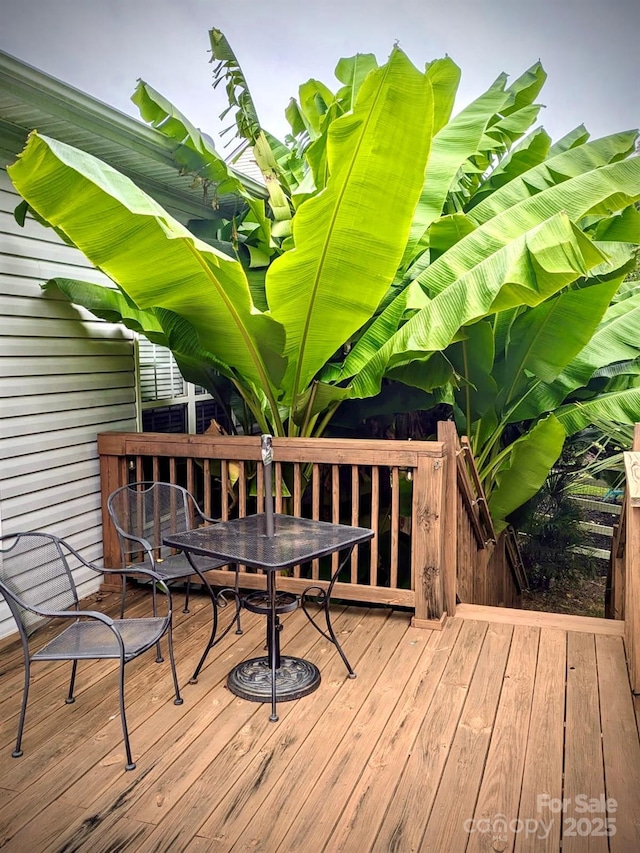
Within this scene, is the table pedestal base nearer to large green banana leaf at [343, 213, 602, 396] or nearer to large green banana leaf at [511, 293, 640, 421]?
large green banana leaf at [343, 213, 602, 396]

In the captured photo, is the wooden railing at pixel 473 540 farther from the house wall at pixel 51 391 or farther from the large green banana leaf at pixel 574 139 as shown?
the large green banana leaf at pixel 574 139

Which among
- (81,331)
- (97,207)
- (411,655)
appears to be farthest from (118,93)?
(411,655)

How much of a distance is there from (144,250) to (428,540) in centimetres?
212

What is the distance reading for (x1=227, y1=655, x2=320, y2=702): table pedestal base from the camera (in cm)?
296

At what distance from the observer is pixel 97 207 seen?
114 inches

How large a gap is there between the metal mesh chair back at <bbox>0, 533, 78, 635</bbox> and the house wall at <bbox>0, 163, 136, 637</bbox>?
90 centimetres

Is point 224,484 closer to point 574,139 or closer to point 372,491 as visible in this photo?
point 372,491

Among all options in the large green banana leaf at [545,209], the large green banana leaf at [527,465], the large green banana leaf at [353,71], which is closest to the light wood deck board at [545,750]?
the large green banana leaf at [527,465]

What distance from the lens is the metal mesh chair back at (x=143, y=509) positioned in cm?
376

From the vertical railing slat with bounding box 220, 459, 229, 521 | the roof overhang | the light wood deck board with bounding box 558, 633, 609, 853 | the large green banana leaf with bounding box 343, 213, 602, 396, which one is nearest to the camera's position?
the light wood deck board with bounding box 558, 633, 609, 853

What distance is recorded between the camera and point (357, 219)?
3303 mm

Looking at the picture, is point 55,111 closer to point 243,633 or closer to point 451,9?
point 243,633

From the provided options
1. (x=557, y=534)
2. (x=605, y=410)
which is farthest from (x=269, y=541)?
(x=557, y=534)

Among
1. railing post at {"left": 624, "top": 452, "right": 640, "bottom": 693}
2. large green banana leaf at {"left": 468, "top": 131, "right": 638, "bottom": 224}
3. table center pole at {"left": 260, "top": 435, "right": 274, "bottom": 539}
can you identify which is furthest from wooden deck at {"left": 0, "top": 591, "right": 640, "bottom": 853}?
large green banana leaf at {"left": 468, "top": 131, "right": 638, "bottom": 224}
